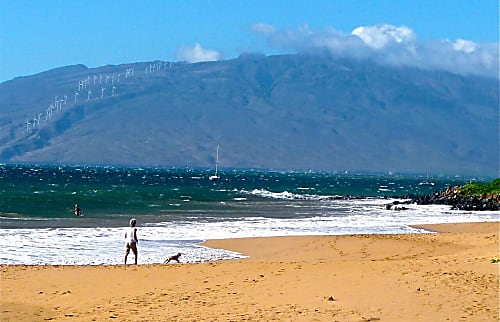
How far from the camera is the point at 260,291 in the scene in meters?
14.6

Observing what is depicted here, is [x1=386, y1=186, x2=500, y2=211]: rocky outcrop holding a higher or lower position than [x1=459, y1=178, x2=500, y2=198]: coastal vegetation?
lower

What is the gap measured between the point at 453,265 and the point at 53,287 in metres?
8.99

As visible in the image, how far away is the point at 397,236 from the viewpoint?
30922 millimetres

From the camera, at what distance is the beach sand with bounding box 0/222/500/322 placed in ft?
41.5

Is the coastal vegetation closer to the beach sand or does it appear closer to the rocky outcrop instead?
the rocky outcrop

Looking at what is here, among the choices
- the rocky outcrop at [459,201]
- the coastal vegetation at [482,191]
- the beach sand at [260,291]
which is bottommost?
the beach sand at [260,291]

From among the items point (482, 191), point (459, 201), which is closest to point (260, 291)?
point (459, 201)

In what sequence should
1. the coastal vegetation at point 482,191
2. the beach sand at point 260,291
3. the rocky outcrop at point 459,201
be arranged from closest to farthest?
the beach sand at point 260,291 → the rocky outcrop at point 459,201 → the coastal vegetation at point 482,191

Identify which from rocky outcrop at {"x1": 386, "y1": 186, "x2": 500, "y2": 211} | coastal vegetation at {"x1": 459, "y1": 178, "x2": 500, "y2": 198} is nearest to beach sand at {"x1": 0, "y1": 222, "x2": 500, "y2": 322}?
rocky outcrop at {"x1": 386, "y1": 186, "x2": 500, "y2": 211}

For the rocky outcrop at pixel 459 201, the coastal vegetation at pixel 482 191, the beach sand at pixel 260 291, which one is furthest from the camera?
the coastal vegetation at pixel 482 191

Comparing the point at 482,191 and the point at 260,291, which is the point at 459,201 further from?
the point at 260,291

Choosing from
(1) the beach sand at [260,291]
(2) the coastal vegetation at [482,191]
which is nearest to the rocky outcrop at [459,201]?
(2) the coastal vegetation at [482,191]

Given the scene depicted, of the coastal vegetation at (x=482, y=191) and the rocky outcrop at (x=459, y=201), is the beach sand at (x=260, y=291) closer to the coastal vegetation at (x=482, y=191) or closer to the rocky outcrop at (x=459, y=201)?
the rocky outcrop at (x=459, y=201)

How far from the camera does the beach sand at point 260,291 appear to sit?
12648 millimetres
